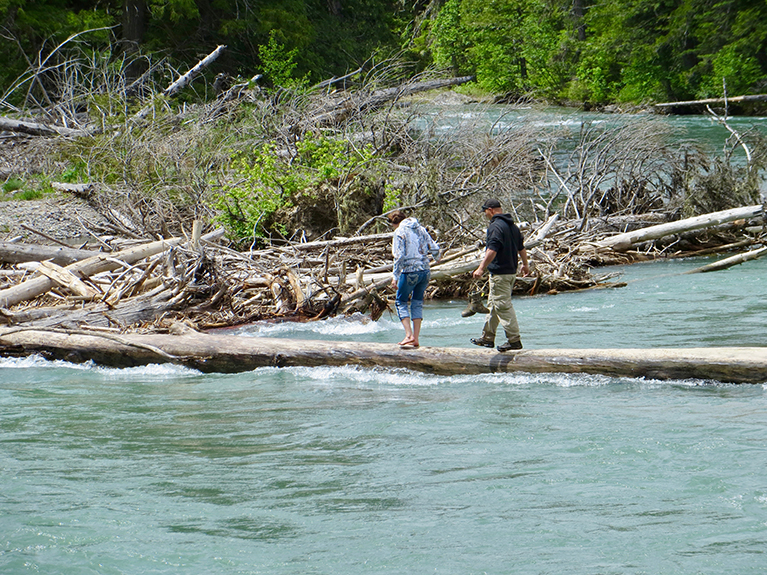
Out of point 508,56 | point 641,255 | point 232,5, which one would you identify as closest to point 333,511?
point 641,255

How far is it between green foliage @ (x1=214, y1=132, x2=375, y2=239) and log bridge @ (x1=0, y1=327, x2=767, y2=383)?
283 inches

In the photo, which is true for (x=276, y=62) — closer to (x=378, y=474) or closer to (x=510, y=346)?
(x=510, y=346)

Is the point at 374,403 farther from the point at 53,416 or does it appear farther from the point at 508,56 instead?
the point at 508,56

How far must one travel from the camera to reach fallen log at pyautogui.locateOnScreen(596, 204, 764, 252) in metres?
17.9

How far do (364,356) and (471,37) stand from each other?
1848 inches

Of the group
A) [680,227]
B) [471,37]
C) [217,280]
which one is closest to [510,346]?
[217,280]

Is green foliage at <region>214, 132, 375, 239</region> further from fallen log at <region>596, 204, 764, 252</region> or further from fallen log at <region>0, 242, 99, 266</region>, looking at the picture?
fallen log at <region>596, 204, 764, 252</region>

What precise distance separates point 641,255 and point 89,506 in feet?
53.1

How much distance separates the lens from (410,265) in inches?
358

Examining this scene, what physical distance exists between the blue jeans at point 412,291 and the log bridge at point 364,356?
0.45 meters

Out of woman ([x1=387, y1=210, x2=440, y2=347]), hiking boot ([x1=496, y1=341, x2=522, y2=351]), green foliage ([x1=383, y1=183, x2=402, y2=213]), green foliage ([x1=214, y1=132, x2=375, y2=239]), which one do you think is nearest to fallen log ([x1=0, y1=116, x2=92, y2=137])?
green foliage ([x1=214, y1=132, x2=375, y2=239])

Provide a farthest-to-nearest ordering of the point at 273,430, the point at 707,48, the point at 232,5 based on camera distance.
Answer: the point at 707,48 → the point at 232,5 → the point at 273,430

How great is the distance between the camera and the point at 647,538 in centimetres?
471

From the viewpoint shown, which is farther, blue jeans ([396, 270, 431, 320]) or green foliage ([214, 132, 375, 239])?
green foliage ([214, 132, 375, 239])
